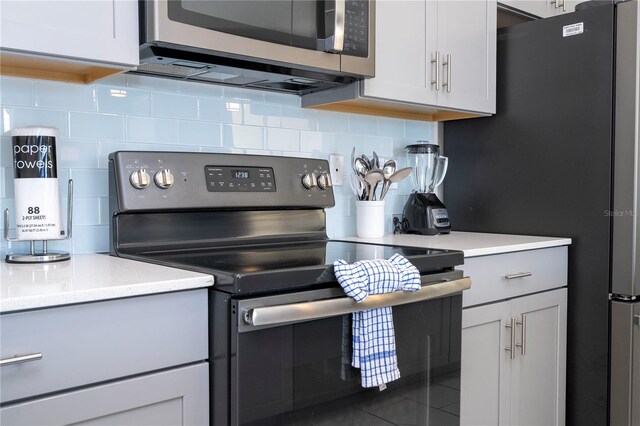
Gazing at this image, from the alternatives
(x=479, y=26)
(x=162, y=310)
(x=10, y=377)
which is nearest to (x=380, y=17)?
(x=479, y=26)

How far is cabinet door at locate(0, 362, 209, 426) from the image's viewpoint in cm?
101

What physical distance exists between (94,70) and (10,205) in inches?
15.5

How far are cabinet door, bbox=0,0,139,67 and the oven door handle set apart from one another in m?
0.67

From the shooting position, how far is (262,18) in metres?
1.60

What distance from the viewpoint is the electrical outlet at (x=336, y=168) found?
218cm

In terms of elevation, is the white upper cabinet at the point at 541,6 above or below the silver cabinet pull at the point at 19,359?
above

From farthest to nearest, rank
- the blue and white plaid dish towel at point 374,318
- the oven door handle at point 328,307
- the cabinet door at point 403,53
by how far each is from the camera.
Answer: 1. the cabinet door at point 403,53
2. the blue and white plaid dish towel at point 374,318
3. the oven door handle at point 328,307

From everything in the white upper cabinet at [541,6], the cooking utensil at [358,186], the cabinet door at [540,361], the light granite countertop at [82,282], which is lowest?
the cabinet door at [540,361]

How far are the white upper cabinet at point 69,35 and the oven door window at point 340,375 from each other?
703mm

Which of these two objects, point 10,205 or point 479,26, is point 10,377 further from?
point 479,26

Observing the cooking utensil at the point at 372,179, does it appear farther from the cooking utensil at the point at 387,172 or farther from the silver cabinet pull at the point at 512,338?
the silver cabinet pull at the point at 512,338

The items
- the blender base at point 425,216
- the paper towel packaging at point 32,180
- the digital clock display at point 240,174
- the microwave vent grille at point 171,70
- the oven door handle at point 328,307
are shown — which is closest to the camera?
the oven door handle at point 328,307

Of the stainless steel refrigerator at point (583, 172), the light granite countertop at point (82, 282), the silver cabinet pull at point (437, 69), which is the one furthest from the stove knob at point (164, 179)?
the stainless steel refrigerator at point (583, 172)

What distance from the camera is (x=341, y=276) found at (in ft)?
4.25
